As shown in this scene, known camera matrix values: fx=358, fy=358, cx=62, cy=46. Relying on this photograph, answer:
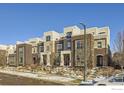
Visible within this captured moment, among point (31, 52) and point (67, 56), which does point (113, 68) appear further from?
point (31, 52)

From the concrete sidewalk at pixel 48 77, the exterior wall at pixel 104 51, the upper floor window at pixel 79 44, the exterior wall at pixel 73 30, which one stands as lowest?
the concrete sidewalk at pixel 48 77

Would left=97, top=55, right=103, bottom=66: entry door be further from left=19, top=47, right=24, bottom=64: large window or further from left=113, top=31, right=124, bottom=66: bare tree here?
left=19, top=47, right=24, bottom=64: large window

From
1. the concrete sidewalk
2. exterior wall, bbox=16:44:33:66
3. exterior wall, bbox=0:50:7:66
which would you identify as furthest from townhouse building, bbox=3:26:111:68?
the concrete sidewalk

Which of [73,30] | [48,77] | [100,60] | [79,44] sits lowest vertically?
[48,77]

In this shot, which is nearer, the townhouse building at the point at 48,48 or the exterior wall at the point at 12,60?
the townhouse building at the point at 48,48

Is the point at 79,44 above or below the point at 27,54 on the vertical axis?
above

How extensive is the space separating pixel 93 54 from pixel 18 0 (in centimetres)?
231

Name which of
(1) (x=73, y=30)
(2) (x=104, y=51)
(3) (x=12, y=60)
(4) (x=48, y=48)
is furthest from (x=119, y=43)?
(3) (x=12, y=60)

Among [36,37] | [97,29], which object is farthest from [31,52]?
[97,29]

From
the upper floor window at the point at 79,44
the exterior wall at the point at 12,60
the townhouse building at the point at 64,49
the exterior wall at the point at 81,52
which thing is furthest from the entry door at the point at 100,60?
the exterior wall at the point at 12,60

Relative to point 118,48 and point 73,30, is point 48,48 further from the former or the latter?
point 118,48

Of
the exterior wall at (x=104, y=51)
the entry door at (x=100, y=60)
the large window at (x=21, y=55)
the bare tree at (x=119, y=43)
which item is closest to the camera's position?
the bare tree at (x=119, y=43)

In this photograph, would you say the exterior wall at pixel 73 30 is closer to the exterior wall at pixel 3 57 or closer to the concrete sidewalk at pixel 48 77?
the concrete sidewalk at pixel 48 77
